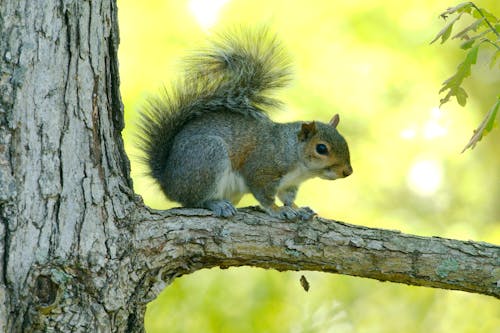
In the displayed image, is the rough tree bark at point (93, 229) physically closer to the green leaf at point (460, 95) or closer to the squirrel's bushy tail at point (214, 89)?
the green leaf at point (460, 95)

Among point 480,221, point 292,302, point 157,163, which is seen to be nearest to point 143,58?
point 157,163

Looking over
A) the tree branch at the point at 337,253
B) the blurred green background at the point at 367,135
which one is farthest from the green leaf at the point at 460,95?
the blurred green background at the point at 367,135

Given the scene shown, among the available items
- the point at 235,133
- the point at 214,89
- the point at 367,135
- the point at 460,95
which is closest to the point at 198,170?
the point at 235,133

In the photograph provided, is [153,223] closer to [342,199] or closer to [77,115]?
[77,115]

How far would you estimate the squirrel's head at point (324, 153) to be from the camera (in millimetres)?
3436

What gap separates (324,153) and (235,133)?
0.40 m

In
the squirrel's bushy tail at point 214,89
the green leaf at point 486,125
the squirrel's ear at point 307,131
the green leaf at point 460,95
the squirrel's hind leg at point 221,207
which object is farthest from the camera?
the squirrel's ear at point 307,131

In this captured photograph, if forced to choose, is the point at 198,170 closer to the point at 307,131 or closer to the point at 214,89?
the point at 214,89

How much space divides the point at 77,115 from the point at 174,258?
1.77 feet

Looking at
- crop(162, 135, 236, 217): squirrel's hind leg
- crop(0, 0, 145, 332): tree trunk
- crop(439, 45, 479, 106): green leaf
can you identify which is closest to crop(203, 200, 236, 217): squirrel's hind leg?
crop(162, 135, 236, 217): squirrel's hind leg

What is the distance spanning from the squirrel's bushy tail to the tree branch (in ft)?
2.79

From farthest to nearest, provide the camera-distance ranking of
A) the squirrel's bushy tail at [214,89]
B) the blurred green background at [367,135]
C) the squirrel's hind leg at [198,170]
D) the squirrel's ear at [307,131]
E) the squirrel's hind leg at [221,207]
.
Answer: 1. the blurred green background at [367,135]
2. the squirrel's ear at [307,131]
3. the squirrel's bushy tail at [214,89]
4. the squirrel's hind leg at [198,170]
5. the squirrel's hind leg at [221,207]

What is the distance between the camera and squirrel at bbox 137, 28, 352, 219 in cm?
331

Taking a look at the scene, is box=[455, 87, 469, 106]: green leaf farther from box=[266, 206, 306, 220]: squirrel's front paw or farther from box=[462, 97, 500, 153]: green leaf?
box=[266, 206, 306, 220]: squirrel's front paw
